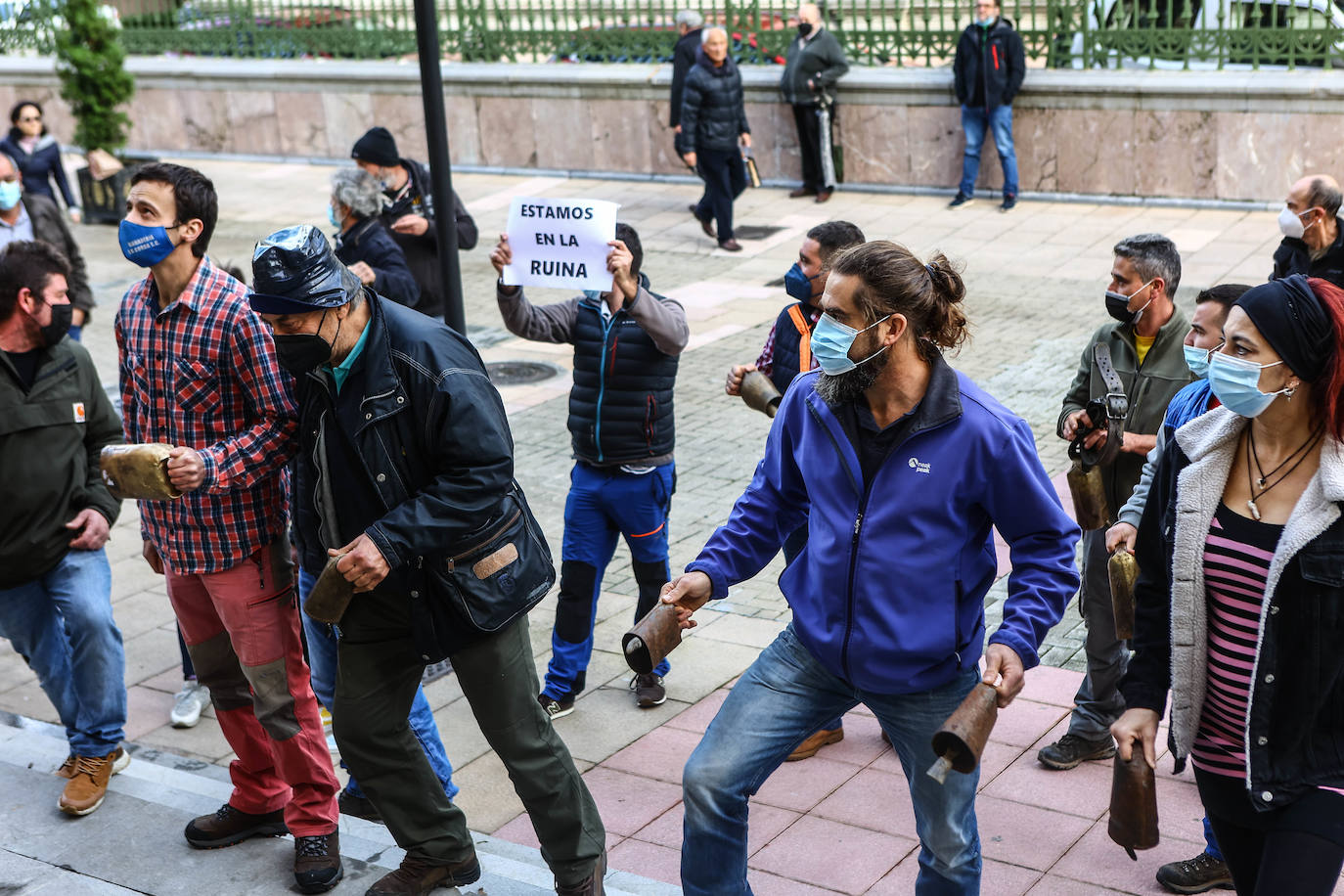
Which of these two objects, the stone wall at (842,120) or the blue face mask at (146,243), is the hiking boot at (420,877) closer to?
the blue face mask at (146,243)

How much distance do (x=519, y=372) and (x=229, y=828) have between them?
21.9ft

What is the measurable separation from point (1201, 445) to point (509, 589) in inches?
71.8

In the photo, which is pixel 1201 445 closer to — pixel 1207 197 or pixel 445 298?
pixel 445 298

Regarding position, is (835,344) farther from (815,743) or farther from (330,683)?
(815,743)

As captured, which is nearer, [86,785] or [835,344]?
[835,344]

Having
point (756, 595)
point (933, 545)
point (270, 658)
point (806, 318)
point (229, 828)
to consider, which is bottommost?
point (756, 595)

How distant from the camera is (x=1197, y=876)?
4.34 metres

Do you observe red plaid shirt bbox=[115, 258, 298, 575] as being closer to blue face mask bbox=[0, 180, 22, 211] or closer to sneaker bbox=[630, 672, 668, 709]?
sneaker bbox=[630, 672, 668, 709]

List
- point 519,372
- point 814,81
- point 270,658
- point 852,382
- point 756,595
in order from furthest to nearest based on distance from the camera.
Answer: point 814,81
point 519,372
point 756,595
point 270,658
point 852,382

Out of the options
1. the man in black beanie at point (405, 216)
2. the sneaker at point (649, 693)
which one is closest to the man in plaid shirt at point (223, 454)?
the sneaker at point (649, 693)

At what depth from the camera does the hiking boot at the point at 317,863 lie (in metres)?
4.50

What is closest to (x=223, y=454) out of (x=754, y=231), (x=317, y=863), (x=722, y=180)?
(x=317, y=863)

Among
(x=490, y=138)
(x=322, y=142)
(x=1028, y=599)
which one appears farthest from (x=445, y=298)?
(x=322, y=142)

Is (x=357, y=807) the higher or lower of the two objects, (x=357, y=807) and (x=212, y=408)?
the lower
